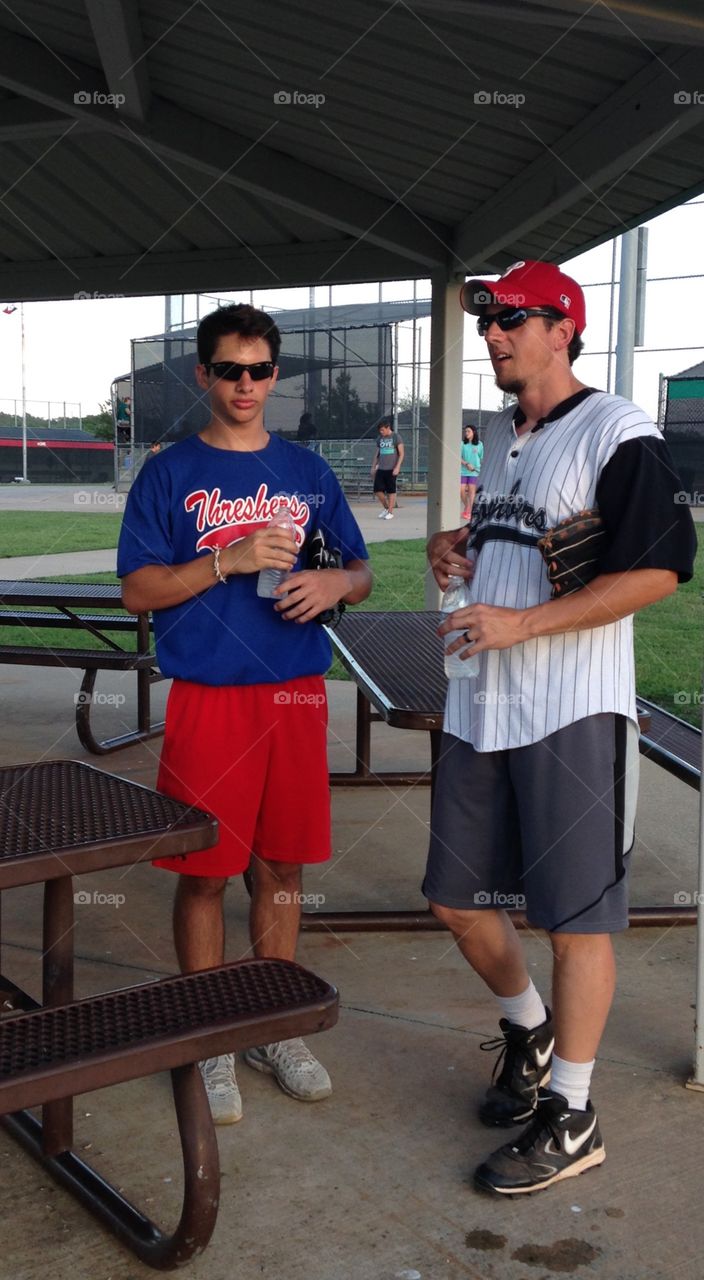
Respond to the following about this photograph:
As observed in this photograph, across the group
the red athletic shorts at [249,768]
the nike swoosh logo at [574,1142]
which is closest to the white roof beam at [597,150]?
the red athletic shorts at [249,768]

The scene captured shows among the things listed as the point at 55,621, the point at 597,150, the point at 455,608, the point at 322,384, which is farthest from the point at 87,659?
the point at 322,384

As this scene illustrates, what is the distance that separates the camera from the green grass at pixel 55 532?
1620 cm

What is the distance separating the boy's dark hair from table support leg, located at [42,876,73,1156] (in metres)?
1.25

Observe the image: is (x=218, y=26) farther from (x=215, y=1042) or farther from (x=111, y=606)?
(x=215, y=1042)

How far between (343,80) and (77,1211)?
446 cm

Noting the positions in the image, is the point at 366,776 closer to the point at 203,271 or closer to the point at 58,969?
the point at 58,969

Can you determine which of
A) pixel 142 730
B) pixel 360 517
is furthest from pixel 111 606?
pixel 360 517

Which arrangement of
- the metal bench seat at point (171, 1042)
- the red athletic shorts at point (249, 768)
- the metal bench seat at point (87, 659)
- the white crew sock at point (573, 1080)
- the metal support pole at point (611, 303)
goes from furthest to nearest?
the metal support pole at point (611, 303)
the metal bench seat at point (87, 659)
the red athletic shorts at point (249, 768)
the white crew sock at point (573, 1080)
the metal bench seat at point (171, 1042)

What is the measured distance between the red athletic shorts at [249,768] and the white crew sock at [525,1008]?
1.84 ft

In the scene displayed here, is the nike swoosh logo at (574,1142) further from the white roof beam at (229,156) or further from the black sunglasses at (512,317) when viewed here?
the white roof beam at (229,156)

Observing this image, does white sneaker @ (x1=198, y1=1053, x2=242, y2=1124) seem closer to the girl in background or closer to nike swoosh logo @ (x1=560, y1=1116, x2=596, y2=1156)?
nike swoosh logo @ (x1=560, y1=1116, x2=596, y2=1156)

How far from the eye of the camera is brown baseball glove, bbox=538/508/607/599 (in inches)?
96.2

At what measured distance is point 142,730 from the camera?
6652mm

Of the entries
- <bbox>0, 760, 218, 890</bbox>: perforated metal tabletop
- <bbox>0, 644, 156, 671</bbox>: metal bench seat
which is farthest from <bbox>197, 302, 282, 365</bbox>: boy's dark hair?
<bbox>0, 644, 156, 671</bbox>: metal bench seat
